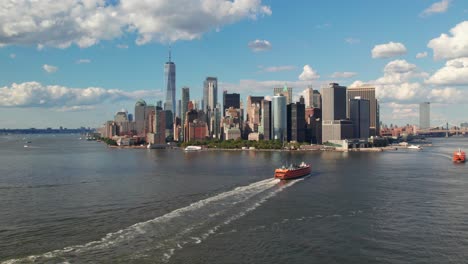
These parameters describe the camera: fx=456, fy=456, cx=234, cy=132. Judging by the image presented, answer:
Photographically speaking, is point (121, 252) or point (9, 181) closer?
point (121, 252)

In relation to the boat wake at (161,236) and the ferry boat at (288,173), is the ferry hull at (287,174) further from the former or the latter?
the boat wake at (161,236)

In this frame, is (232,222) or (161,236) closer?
(161,236)

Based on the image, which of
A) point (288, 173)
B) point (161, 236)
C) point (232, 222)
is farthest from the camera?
point (288, 173)

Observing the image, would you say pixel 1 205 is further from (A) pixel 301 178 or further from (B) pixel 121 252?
(A) pixel 301 178

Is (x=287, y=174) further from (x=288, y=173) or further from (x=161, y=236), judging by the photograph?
(x=161, y=236)

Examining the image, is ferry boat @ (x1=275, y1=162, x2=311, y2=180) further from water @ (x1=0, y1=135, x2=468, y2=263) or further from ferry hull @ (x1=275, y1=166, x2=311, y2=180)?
water @ (x1=0, y1=135, x2=468, y2=263)

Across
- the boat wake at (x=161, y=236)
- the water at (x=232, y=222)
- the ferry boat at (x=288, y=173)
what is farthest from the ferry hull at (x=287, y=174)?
the boat wake at (x=161, y=236)

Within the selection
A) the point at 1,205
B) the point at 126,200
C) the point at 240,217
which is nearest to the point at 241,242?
the point at 240,217

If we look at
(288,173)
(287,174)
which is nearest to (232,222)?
(287,174)
